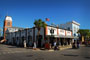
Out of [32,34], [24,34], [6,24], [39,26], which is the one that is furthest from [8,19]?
[39,26]

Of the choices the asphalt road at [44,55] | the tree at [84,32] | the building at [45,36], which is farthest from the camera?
the tree at [84,32]

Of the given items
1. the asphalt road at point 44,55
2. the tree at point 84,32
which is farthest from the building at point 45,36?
the tree at point 84,32

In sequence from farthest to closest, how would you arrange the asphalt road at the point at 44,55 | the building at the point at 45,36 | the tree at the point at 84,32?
the tree at the point at 84,32 < the building at the point at 45,36 < the asphalt road at the point at 44,55

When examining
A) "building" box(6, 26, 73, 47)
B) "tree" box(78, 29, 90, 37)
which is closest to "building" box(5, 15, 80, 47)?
"building" box(6, 26, 73, 47)

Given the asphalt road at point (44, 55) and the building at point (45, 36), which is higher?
the building at point (45, 36)

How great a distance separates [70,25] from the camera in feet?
149

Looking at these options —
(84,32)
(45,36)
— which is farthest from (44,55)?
(84,32)

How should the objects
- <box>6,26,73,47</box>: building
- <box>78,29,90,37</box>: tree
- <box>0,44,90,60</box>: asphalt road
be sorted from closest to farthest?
<box>0,44,90,60</box>: asphalt road
<box>6,26,73,47</box>: building
<box>78,29,90,37</box>: tree

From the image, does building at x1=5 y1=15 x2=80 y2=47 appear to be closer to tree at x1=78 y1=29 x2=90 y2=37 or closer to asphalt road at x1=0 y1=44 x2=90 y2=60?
asphalt road at x1=0 y1=44 x2=90 y2=60

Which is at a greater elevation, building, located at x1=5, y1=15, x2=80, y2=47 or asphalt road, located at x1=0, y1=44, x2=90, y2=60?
building, located at x1=5, y1=15, x2=80, y2=47

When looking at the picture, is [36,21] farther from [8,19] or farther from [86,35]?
[8,19]

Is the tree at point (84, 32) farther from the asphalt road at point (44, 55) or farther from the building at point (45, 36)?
the asphalt road at point (44, 55)

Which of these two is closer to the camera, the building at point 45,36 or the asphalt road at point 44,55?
the asphalt road at point 44,55

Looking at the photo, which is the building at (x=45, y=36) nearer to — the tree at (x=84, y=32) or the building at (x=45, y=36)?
the building at (x=45, y=36)
